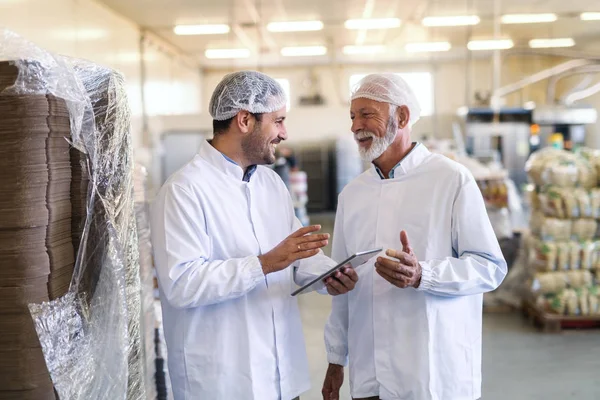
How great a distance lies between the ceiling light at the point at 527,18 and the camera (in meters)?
11.2

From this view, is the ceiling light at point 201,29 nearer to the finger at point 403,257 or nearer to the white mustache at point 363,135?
the white mustache at point 363,135

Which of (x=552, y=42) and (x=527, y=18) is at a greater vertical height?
(x=527, y=18)

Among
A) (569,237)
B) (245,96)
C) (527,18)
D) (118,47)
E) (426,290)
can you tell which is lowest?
(569,237)

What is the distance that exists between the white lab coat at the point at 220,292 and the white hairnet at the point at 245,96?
0.15m

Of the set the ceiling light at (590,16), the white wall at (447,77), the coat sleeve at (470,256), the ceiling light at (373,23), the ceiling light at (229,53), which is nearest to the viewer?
the coat sleeve at (470,256)

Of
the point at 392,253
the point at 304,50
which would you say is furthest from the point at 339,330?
the point at 304,50

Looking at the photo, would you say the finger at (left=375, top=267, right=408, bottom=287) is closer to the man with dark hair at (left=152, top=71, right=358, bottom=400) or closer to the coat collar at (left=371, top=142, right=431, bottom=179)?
the man with dark hair at (left=152, top=71, right=358, bottom=400)

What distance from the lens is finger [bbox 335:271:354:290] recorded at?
→ 6.63 ft

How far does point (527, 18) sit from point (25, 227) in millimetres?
11724

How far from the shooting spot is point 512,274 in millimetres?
6840

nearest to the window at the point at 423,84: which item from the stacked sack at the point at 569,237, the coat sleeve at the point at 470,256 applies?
the stacked sack at the point at 569,237

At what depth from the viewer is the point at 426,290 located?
6.47 ft

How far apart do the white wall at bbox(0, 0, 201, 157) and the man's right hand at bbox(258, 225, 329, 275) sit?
3.62 metres

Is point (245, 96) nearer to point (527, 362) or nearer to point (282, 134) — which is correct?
point (282, 134)
